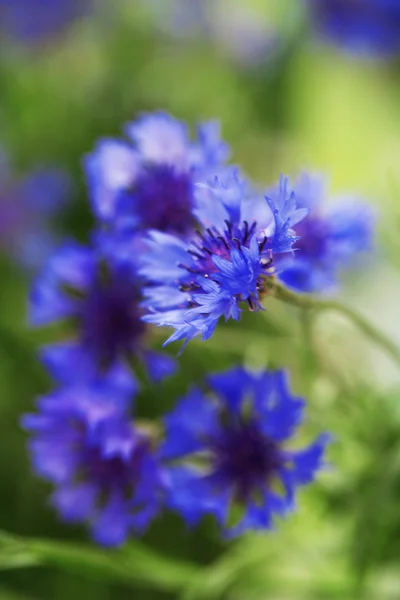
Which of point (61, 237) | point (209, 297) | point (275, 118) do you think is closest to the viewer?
point (209, 297)

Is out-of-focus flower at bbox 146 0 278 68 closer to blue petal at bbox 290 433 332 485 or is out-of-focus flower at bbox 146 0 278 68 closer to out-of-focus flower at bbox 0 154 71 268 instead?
out-of-focus flower at bbox 0 154 71 268

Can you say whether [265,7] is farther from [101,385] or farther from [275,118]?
[101,385]

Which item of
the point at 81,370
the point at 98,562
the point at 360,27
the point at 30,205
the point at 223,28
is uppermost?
the point at 223,28

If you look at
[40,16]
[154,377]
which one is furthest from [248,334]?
[40,16]

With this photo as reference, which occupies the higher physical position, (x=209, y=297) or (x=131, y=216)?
(x=131, y=216)

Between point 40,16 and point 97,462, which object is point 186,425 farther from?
point 40,16

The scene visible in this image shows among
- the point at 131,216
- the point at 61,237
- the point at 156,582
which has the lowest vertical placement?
the point at 156,582

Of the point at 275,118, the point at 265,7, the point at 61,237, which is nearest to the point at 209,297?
the point at 61,237
